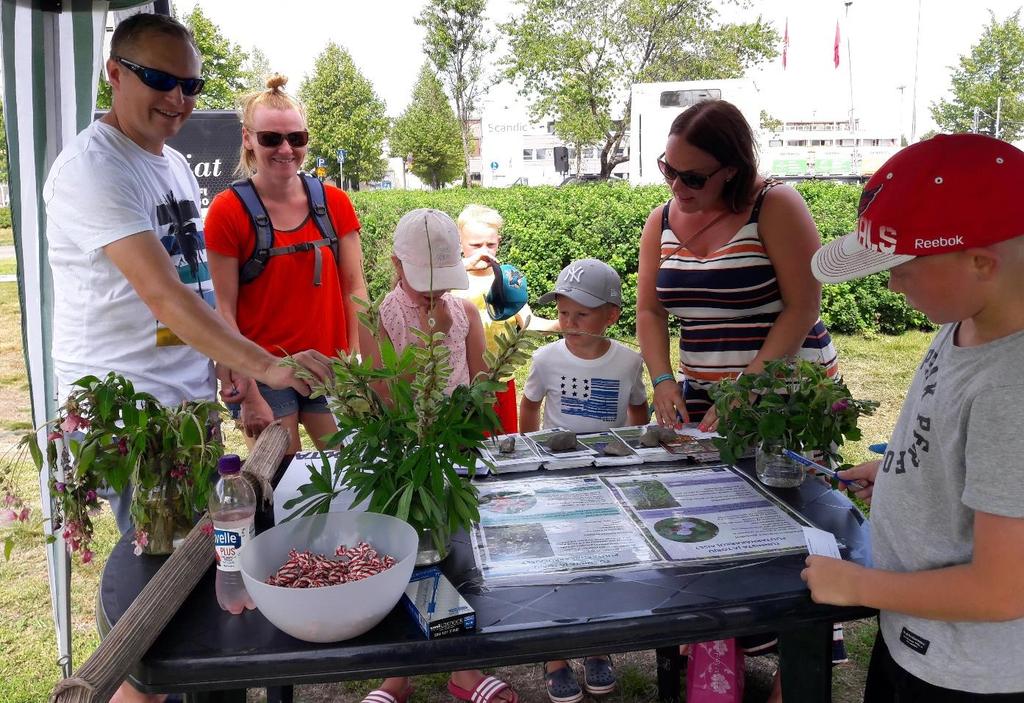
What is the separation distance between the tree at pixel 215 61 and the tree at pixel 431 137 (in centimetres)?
1516

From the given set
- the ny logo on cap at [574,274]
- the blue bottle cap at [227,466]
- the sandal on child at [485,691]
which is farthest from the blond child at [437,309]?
the blue bottle cap at [227,466]

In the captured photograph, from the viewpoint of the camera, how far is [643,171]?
16844mm

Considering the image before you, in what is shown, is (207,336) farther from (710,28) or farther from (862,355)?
(710,28)

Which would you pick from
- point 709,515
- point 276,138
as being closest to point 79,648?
point 276,138

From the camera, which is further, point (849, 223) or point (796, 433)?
point (849, 223)

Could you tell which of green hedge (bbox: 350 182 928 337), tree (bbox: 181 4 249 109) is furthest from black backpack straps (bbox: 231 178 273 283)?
tree (bbox: 181 4 249 109)

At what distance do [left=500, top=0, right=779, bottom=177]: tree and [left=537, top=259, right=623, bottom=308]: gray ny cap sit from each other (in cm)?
2168

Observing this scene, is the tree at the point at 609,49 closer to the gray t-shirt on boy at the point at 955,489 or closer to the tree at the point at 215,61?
the tree at the point at 215,61

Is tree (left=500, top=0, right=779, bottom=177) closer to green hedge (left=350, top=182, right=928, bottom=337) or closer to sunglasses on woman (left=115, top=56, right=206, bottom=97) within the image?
green hedge (left=350, top=182, right=928, bottom=337)

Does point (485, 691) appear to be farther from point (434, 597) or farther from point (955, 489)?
point (955, 489)

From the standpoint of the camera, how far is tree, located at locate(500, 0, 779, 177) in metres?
22.3

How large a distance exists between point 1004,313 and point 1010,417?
6.7 inches

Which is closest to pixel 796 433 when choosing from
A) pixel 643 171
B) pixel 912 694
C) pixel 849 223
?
pixel 912 694

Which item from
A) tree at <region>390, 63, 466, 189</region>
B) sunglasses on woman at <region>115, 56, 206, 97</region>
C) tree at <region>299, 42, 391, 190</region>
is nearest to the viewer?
sunglasses on woman at <region>115, 56, 206, 97</region>
